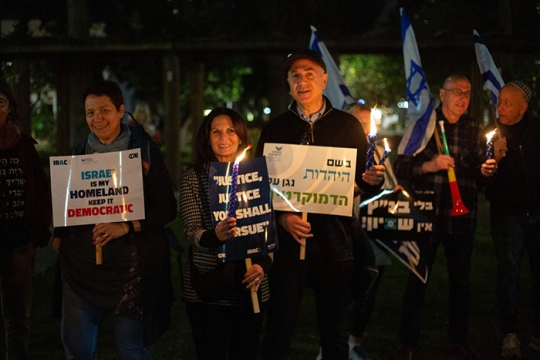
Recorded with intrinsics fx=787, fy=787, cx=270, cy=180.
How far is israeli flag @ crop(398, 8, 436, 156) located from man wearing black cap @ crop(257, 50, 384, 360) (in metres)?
1.62

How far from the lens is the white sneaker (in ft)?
20.0

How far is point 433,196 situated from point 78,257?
285cm

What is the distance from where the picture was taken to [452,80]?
6.06 m

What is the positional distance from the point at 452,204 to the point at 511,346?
1209mm

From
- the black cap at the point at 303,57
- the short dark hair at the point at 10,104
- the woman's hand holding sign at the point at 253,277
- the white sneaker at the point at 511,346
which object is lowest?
the white sneaker at the point at 511,346

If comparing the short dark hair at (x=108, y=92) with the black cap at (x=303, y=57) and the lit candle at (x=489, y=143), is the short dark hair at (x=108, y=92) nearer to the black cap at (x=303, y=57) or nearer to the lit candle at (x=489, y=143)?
the black cap at (x=303, y=57)

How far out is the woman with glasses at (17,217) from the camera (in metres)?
5.03

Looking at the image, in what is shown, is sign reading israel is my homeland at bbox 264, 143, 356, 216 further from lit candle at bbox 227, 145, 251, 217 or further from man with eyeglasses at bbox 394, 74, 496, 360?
man with eyeglasses at bbox 394, 74, 496, 360

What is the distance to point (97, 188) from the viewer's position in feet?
15.0

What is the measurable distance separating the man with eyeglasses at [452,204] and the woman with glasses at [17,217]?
110 inches

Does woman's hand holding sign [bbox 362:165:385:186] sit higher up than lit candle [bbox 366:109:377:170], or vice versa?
lit candle [bbox 366:109:377:170]

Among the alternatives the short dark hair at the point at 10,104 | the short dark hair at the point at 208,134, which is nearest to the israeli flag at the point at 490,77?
the short dark hair at the point at 208,134

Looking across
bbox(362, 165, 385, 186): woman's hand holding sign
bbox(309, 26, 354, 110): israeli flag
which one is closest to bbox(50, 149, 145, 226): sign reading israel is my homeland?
bbox(362, 165, 385, 186): woman's hand holding sign

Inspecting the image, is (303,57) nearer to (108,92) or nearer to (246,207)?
(246,207)
